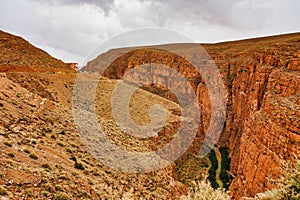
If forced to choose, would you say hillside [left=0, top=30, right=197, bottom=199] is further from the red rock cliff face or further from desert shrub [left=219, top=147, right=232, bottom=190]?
desert shrub [left=219, top=147, right=232, bottom=190]

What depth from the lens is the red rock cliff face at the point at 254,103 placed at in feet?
77.4

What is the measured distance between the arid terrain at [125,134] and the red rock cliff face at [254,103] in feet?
0.47

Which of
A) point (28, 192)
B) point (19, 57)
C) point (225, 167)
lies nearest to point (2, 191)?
point (28, 192)

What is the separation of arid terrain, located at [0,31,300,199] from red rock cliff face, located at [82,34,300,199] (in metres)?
0.14

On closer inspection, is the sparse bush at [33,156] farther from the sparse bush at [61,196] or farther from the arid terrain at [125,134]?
the sparse bush at [61,196]

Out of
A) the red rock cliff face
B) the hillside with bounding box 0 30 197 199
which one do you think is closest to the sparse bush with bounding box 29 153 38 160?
the hillside with bounding box 0 30 197 199

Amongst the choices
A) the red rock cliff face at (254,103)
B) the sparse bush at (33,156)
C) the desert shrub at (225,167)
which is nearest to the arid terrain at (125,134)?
the sparse bush at (33,156)

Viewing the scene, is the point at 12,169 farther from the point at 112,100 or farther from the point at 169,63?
the point at 169,63

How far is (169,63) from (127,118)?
5445 centimetres

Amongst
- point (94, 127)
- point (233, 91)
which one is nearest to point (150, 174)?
point (94, 127)

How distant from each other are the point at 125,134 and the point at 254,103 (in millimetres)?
31687

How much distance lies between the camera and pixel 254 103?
4347cm

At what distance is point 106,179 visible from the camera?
12305 mm

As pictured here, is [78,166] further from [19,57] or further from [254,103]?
[254,103]
